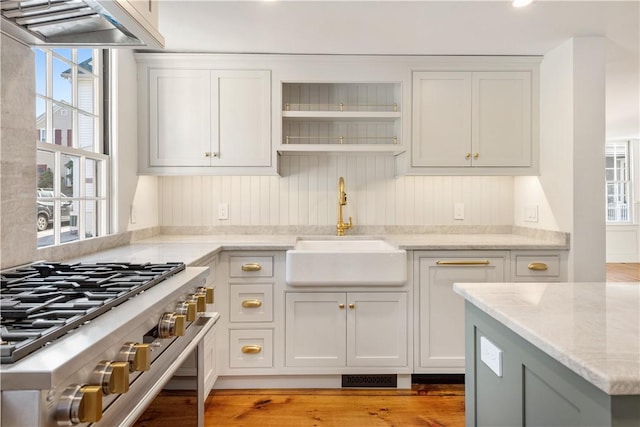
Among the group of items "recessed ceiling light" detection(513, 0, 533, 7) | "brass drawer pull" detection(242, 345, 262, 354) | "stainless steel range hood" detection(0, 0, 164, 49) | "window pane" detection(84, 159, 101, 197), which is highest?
"recessed ceiling light" detection(513, 0, 533, 7)

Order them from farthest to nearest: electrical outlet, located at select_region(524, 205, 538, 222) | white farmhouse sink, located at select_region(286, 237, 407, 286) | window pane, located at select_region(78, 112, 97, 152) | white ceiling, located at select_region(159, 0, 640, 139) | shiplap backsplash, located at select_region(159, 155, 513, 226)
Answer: shiplap backsplash, located at select_region(159, 155, 513, 226), electrical outlet, located at select_region(524, 205, 538, 222), white farmhouse sink, located at select_region(286, 237, 407, 286), window pane, located at select_region(78, 112, 97, 152), white ceiling, located at select_region(159, 0, 640, 139)

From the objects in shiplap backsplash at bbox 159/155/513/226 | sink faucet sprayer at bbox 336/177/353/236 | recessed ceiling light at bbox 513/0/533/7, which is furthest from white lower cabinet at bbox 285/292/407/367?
recessed ceiling light at bbox 513/0/533/7

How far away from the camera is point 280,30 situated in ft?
7.79

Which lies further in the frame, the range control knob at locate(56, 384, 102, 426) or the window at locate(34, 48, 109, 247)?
the window at locate(34, 48, 109, 247)

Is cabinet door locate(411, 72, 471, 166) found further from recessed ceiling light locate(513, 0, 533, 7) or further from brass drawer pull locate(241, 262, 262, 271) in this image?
brass drawer pull locate(241, 262, 262, 271)

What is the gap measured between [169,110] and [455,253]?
2.09m

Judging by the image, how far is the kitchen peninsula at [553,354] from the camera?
27.9 inches

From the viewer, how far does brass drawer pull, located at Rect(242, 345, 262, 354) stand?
2.50m

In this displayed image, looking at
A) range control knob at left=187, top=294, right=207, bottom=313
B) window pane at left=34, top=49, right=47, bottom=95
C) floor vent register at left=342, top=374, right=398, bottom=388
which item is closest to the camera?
range control knob at left=187, top=294, right=207, bottom=313

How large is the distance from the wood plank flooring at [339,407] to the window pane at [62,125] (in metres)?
1.64

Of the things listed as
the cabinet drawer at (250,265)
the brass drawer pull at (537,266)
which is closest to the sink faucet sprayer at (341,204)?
the cabinet drawer at (250,265)

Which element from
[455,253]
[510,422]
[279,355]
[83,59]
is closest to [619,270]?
[455,253]

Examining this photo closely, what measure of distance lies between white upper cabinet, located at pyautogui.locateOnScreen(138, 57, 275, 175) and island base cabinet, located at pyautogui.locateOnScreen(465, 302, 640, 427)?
6.05 feet

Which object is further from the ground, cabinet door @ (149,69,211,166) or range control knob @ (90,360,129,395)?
cabinet door @ (149,69,211,166)
